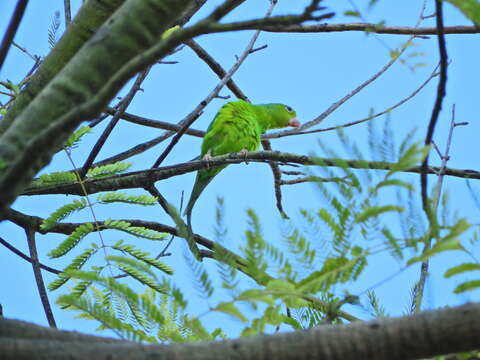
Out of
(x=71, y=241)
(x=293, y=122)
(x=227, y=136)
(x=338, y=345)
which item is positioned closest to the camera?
(x=338, y=345)

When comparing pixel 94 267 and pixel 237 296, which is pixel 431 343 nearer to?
pixel 237 296

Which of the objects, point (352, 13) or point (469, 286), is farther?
point (352, 13)

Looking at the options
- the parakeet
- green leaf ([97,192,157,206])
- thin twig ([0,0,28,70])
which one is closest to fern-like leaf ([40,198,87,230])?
green leaf ([97,192,157,206])

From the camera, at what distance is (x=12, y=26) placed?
1.74m

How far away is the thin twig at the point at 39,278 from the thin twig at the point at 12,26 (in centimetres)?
152

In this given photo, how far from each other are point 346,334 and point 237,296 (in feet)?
1.15

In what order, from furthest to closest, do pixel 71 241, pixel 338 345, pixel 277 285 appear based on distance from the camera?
pixel 71 241, pixel 277 285, pixel 338 345

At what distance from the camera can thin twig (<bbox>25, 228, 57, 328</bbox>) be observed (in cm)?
298

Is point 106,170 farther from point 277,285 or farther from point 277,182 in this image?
point 277,285

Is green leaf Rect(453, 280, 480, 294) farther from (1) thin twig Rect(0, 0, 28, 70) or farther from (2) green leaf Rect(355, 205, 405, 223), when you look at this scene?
(1) thin twig Rect(0, 0, 28, 70)

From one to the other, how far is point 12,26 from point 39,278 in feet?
5.96

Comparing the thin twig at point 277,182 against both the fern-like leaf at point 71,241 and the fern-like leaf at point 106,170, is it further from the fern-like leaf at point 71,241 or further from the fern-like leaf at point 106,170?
the fern-like leaf at point 71,241

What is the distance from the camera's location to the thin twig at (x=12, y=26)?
1708 millimetres

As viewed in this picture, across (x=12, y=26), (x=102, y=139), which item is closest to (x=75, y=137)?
(x=102, y=139)
